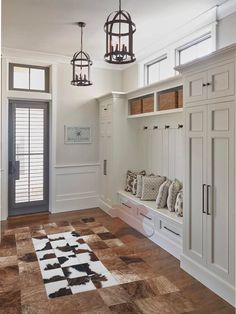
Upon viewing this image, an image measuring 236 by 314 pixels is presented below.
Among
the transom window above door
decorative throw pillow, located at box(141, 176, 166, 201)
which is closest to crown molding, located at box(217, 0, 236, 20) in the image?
decorative throw pillow, located at box(141, 176, 166, 201)

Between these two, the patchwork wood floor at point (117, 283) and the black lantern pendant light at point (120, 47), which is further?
the patchwork wood floor at point (117, 283)

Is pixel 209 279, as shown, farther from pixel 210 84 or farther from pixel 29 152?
pixel 29 152

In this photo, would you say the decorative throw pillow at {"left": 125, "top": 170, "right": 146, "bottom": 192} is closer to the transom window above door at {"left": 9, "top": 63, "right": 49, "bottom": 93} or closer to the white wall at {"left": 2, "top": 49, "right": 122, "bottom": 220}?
the white wall at {"left": 2, "top": 49, "right": 122, "bottom": 220}

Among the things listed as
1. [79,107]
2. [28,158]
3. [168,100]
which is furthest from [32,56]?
[168,100]

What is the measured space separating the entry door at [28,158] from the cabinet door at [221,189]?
3696 millimetres

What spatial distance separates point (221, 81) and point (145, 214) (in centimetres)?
244

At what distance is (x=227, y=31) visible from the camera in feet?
10.6

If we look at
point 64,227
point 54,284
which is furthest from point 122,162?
point 54,284

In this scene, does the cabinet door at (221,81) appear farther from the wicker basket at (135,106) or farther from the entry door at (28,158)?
the entry door at (28,158)

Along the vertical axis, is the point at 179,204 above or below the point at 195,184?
below

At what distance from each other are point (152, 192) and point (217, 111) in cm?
217

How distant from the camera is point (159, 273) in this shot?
3.04 m

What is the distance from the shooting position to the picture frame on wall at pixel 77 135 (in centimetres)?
552

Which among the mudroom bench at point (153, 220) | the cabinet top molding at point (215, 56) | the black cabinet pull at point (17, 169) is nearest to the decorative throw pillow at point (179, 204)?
the mudroom bench at point (153, 220)
